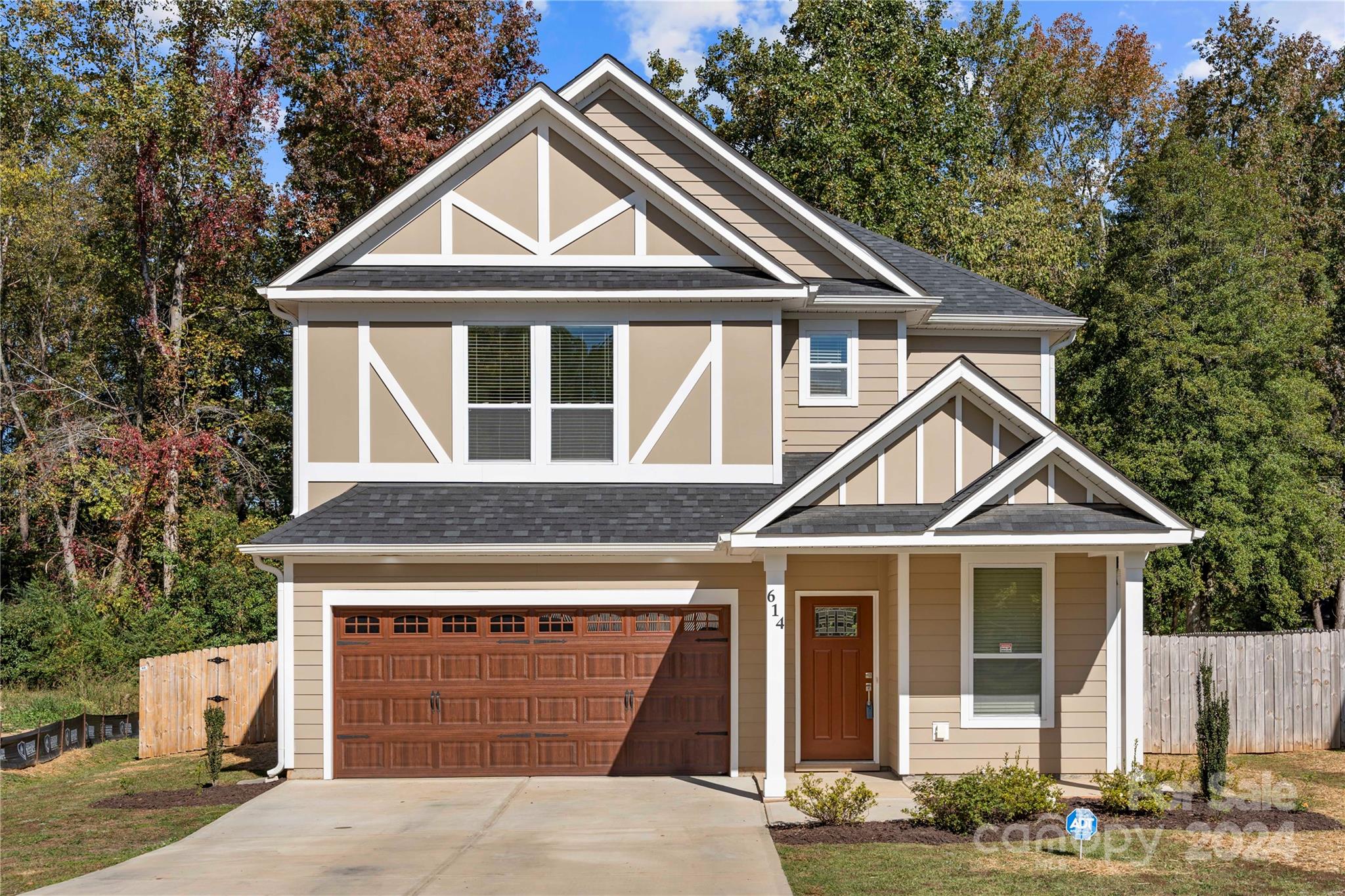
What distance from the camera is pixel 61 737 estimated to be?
17766 mm

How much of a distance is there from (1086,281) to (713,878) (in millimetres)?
20915

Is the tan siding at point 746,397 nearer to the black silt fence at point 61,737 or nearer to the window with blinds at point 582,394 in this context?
the window with blinds at point 582,394

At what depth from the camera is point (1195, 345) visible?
24922 mm

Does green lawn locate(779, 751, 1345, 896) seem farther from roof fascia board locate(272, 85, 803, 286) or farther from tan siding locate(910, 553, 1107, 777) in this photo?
roof fascia board locate(272, 85, 803, 286)

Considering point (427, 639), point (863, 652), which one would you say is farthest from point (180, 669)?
point (863, 652)

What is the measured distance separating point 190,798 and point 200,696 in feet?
16.7

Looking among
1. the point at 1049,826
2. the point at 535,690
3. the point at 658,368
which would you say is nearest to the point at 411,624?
the point at 535,690

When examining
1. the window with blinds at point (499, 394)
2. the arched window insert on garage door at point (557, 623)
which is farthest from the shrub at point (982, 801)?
the window with blinds at point (499, 394)

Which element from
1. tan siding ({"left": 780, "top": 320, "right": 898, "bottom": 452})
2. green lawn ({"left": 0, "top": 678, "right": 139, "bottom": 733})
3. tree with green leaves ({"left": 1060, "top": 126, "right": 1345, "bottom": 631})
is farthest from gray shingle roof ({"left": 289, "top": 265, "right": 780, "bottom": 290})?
tree with green leaves ({"left": 1060, "top": 126, "right": 1345, "bottom": 631})

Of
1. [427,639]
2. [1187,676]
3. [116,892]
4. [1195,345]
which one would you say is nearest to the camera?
[116,892]

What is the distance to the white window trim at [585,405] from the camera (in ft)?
52.5

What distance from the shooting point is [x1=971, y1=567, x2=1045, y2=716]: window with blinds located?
14484 mm

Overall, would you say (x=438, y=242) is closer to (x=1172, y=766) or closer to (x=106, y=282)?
(x=1172, y=766)

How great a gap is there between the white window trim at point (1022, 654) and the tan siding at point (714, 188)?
518 centimetres
